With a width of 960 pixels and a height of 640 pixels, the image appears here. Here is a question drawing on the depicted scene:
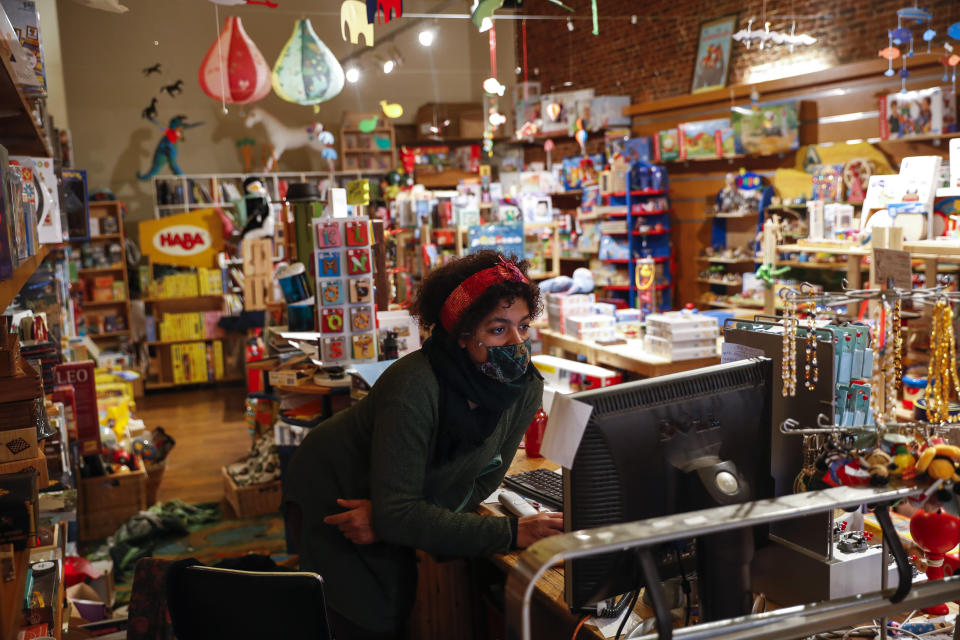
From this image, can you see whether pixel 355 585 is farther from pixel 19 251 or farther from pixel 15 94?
pixel 15 94

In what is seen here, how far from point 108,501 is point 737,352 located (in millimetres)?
4154

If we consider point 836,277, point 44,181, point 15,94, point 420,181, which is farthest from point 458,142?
point 15,94

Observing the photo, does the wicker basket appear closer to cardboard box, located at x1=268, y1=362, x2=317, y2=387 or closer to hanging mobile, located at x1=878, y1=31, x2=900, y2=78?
cardboard box, located at x1=268, y1=362, x2=317, y2=387

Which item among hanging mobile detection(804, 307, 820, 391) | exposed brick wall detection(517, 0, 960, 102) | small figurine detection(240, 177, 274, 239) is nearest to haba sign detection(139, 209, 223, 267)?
small figurine detection(240, 177, 274, 239)

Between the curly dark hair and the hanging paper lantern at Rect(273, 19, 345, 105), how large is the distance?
4.33m

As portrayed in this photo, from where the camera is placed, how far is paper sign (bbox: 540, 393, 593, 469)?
1.35 m

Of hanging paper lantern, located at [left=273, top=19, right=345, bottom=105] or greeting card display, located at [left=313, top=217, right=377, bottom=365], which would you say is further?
hanging paper lantern, located at [left=273, top=19, right=345, bottom=105]

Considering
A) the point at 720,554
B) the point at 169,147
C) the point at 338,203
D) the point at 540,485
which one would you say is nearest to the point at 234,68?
the point at 338,203

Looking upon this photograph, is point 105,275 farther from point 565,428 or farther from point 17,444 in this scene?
point 565,428

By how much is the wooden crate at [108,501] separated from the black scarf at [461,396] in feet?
11.8

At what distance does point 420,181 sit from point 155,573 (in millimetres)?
9376

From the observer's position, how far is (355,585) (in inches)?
78.8

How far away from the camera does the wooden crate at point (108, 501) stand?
4828mm

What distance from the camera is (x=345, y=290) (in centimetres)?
392
